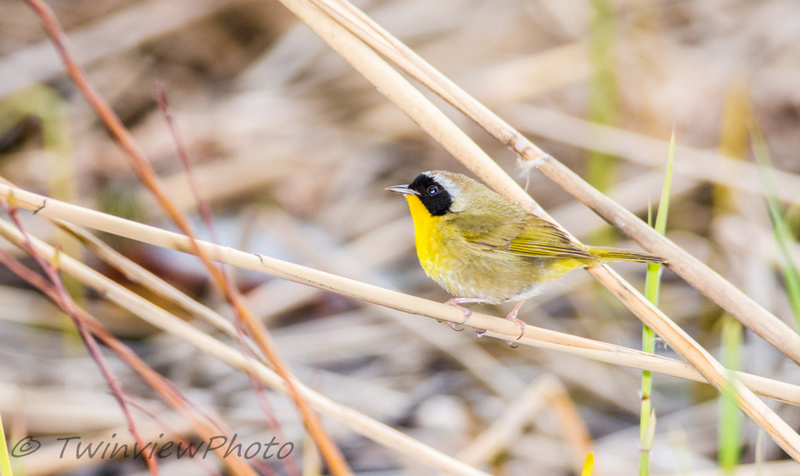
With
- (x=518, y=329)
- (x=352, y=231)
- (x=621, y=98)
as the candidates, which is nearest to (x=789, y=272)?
(x=518, y=329)

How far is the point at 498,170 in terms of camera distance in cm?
198

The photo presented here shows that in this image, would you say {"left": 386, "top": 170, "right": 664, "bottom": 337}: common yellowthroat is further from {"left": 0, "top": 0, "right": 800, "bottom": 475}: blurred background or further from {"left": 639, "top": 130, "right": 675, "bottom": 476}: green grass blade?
{"left": 0, "top": 0, "right": 800, "bottom": 475}: blurred background

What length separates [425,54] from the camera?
552 centimetres

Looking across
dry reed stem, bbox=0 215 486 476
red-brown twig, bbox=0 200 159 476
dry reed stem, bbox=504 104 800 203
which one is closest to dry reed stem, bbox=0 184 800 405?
red-brown twig, bbox=0 200 159 476

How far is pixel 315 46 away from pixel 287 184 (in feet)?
4.13

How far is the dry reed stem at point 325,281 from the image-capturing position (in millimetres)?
1687

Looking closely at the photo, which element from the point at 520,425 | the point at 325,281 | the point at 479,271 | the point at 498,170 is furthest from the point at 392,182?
the point at 325,281

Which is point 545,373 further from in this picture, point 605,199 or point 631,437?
point 605,199

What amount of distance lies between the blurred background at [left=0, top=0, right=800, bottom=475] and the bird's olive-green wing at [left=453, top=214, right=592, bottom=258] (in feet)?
3.41

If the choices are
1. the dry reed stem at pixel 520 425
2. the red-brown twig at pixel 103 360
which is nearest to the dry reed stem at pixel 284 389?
the red-brown twig at pixel 103 360

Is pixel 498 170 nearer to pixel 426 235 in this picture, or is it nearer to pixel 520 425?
pixel 426 235

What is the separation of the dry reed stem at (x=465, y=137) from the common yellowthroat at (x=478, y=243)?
272 mm

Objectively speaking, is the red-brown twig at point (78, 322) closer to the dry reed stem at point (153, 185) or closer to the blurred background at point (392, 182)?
the dry reed stem at point (153, 185)

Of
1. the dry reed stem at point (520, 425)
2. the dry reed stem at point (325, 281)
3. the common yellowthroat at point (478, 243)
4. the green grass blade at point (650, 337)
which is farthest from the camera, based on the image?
the dry reed stem at point (520, 425)
